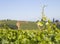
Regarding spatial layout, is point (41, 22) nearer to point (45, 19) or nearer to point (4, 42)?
point (45, 19)

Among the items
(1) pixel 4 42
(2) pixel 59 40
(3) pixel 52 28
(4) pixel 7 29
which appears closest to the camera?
(2) pixel 59 40

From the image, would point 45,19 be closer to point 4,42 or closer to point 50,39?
point 50,39

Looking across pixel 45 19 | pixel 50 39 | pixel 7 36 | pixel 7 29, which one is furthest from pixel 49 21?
pixel 7 29

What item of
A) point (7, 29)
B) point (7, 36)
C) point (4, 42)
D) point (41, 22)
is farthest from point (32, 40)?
point (7, 29)

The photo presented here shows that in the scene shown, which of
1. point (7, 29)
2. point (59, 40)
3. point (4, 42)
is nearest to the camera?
point (59, 40)

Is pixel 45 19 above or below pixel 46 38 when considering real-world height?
above

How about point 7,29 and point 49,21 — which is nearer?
point 49,21

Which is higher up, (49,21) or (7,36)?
(49,21)

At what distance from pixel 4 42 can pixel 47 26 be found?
2.49ft

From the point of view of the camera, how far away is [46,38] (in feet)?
10.3

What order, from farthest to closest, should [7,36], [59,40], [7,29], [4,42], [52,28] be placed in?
[7,29], [7,36], [4,42], [52,28], [59,40]

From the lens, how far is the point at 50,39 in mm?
3174

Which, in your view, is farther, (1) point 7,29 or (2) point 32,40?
(1) point 7,29

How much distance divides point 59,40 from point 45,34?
0.29m
